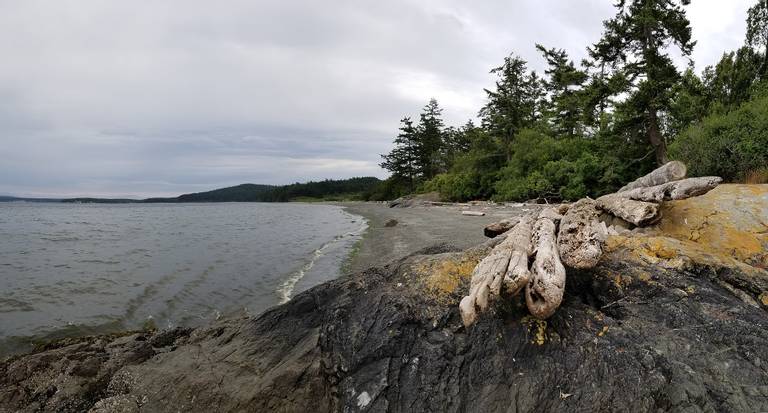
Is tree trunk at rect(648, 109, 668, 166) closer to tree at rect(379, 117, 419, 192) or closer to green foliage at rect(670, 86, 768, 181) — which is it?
green foliage at rect(670, 86, 768, 181)

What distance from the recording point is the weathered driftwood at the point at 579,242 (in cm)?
342

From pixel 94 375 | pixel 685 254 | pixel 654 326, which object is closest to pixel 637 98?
pixel 685 254

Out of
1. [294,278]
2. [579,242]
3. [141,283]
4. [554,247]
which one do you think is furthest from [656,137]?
[141,283]

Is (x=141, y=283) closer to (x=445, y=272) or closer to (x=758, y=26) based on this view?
(x=445, y=272)

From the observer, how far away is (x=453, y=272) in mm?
3521

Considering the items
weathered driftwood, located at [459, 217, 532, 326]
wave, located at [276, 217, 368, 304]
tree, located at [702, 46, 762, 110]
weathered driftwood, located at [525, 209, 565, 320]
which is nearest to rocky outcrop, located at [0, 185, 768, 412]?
weathered driftwood, located at [525, 209, 565, 320]

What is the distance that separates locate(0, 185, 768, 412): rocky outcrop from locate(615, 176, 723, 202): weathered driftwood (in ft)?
2.85

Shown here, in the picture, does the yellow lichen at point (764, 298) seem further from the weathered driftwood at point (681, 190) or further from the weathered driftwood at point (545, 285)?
the weathered driftwood at point (681, 190)

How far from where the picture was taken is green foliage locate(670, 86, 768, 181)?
1202 centimetres

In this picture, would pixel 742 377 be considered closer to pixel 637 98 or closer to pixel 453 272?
pixel 453 272

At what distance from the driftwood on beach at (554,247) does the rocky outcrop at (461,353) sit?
239mm

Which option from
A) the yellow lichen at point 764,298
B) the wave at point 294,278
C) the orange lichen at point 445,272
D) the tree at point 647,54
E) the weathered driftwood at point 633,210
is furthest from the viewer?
the tree at point 647,54

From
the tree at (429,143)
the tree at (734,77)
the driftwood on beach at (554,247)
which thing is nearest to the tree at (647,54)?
the tree at (734,77)

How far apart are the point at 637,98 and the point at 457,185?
75.4 ft
